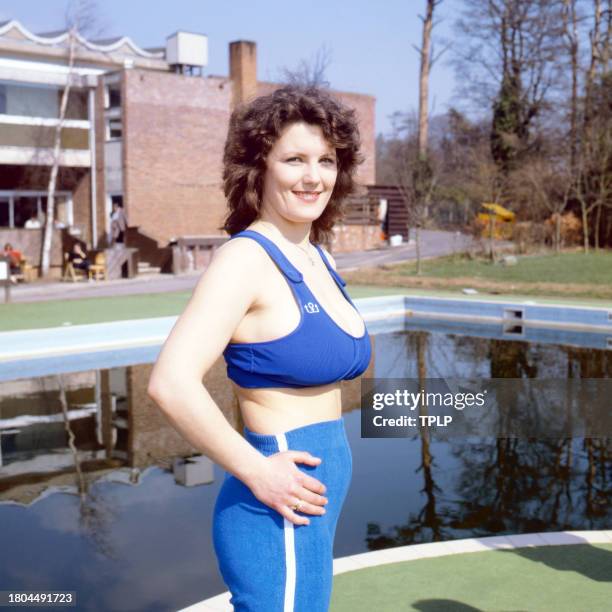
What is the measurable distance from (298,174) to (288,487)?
71 cm

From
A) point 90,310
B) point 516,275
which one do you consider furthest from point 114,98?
point 516,275

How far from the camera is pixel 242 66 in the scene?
2834 cm

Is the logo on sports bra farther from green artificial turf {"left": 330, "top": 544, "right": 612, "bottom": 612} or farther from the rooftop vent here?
the rooftop vent

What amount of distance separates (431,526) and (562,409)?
419cm

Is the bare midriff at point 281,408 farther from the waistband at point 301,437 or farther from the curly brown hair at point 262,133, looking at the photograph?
the curly brown hair at point 262,133

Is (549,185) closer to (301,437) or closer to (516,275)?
(516,275)

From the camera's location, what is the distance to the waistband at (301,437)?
5.80 ft

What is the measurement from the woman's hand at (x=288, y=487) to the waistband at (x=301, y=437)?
0.06 m

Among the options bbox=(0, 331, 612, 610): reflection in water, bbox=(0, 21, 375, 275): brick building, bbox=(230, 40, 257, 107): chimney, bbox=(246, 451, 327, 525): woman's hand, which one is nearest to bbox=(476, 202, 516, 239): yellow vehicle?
bbox=(0, 21, 375, 275): brick building

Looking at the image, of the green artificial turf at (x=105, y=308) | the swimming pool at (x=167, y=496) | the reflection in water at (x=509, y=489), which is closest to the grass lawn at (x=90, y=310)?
the green artificial turf at (x=105, y=308)

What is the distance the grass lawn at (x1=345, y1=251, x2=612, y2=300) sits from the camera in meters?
18.4

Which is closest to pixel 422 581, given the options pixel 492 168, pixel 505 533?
pixel 505 533

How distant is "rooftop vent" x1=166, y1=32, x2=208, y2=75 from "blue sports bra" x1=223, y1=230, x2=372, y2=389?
91.0 feet

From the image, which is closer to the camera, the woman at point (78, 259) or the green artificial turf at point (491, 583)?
the green artificial turf at point (491, 583)
